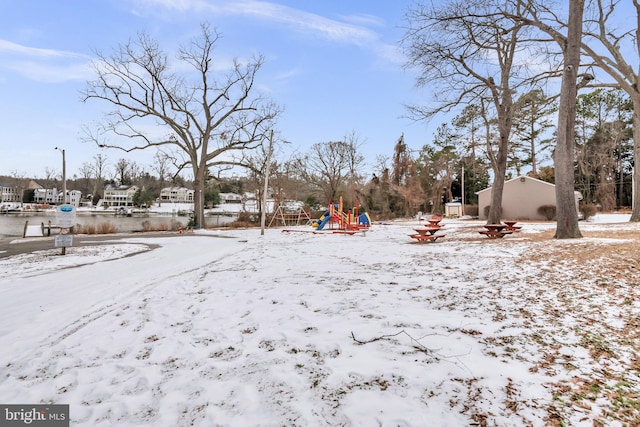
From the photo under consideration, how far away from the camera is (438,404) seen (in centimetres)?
224

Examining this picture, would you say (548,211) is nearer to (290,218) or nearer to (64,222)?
(290,218)

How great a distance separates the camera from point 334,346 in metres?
3.13

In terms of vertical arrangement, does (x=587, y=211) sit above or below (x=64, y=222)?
above

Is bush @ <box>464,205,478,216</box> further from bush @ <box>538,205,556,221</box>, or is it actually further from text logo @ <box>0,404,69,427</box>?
text logo @ <box>0,404,69,427</box>

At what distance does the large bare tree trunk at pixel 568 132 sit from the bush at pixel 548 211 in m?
15.8

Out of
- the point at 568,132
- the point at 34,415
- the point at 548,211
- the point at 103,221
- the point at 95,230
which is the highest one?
the point at 568,132

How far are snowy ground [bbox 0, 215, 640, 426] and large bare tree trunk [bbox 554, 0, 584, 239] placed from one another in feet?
11.6

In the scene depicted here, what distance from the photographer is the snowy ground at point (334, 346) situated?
2.25 metres

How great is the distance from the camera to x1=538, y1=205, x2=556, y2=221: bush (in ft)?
74.9

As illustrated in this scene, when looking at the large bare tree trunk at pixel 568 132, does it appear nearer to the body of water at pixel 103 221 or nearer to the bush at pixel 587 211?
the bush at pixel 587 211

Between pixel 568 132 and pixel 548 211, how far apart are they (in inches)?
640

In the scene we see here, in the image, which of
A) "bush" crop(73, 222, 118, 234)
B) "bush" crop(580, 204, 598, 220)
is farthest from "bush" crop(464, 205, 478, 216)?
"bush" crop(73, 222, 118, 234)

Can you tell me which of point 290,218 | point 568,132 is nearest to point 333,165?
point 290,218

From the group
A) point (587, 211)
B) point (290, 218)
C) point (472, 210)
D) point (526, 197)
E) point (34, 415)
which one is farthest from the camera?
point (472, 210)
